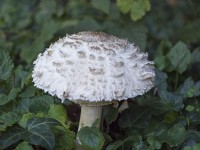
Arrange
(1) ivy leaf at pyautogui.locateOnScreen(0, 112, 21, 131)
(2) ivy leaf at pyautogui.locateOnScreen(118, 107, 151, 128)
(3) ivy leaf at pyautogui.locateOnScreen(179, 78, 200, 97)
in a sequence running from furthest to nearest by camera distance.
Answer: (3) ivy leaf at pyautogui.locateOnScreen(179, 78, 200, 97), (2) ivy leaf at pyautogui.locateOnScreen(118, 107, 151, 128), (1) ivy leaf at pyautogui.locateOnScreen(0, 112, 21, 131)

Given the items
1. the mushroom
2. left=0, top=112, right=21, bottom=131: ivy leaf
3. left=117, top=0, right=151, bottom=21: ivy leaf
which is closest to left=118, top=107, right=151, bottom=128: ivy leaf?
the mushroom

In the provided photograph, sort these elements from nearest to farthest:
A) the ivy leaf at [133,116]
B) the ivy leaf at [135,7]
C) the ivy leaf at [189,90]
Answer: the ivy leaf at [133,116] → the ivy leaf at [189,90] → the ivy leaf at [135,7]

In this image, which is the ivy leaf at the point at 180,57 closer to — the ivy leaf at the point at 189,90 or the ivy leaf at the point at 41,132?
the ivy leaf at the point at 189,90

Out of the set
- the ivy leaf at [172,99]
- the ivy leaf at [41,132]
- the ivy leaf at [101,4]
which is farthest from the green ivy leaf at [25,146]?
the ivy leaf at [101,4]

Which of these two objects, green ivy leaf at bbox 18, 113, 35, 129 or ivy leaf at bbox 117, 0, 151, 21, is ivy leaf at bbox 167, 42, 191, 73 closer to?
ivy leaf at bbox 117, 0, 151, 21

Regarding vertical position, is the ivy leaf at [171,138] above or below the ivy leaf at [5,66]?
below

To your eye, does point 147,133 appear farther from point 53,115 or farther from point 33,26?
point 33,26

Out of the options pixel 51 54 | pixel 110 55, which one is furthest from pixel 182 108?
pixel 51 54
